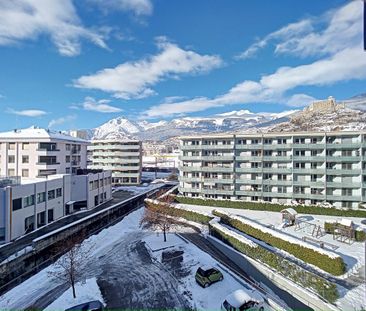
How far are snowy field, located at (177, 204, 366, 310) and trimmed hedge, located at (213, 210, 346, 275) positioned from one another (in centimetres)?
92

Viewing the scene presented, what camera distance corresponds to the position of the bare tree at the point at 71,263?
2320cm

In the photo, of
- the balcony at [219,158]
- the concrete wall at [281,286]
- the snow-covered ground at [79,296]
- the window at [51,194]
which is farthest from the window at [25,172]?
the concrete wall at [281,286]

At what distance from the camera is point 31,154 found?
49750 mm

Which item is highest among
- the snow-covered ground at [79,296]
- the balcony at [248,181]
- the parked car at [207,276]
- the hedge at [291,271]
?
the balcony at [248,181]

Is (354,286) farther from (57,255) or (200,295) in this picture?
(57,255)

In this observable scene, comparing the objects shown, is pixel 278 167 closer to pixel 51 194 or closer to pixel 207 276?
pixel 207 276

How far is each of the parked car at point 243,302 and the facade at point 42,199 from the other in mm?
25570

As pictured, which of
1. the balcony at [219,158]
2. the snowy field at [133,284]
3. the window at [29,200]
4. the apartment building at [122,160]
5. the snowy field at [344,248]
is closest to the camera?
the snowy field at [344,248]

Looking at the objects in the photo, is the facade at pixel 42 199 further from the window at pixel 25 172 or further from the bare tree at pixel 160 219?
the bare tree at pixel 160 219

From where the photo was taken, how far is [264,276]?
24062 mm

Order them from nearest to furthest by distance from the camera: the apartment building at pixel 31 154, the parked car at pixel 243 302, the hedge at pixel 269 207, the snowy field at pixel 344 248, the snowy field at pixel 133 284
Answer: the parked car at pixel 243 302 < the snowy field at pixel 344 248 < the snowy field at pixel 133 284 < the hedge at pixel 269 207 < the apartment building at pixel 31 154

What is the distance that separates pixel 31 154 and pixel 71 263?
33.8 m

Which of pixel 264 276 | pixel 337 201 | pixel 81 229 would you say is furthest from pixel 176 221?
pixel 337 201

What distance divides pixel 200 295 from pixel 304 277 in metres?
7.95
